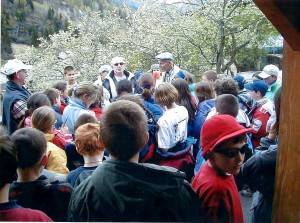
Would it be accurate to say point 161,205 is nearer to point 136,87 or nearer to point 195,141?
point 195,141

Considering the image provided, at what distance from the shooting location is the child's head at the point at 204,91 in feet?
8.09

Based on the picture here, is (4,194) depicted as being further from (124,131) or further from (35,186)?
(124,131)

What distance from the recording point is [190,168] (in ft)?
6.84

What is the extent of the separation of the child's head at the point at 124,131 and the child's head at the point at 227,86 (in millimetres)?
599

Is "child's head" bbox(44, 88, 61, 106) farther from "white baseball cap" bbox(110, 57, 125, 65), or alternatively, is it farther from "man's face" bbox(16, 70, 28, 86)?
"white baseball cap" bbox(110, 57, 125, 65)

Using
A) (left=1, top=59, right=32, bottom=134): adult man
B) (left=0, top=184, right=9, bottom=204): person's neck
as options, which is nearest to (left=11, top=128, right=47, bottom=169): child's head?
(left=0, top=184, right=9, bottom=204): person's neck

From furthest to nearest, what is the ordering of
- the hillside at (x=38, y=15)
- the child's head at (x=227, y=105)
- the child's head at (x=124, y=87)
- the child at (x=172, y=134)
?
the child's head at (x=124, y=87), the child's head at (x=227, y=105), the child at (x=172, y=134), the hillside at (x=38, y=15)

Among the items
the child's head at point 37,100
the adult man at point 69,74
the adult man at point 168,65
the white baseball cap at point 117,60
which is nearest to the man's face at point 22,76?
the child's head at point 37,100

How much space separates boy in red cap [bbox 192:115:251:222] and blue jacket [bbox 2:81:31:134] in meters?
1.13

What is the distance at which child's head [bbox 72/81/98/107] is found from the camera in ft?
7.94

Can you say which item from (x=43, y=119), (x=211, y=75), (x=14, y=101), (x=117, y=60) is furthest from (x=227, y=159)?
(x=14, y=101)

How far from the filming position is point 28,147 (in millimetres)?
1936

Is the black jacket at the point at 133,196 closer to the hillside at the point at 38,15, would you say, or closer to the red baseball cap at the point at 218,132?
the red baseball cap at the point at 218,132

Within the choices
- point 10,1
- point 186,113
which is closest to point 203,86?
point 186,113
